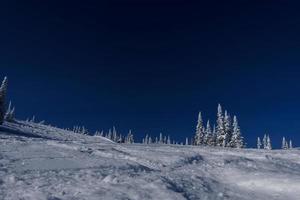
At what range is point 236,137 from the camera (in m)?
75.6

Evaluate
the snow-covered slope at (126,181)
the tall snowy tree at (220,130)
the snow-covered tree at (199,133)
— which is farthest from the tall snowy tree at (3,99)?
the snow-covered slope at (126,181)

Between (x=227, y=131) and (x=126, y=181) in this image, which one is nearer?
(x=126, y=181)

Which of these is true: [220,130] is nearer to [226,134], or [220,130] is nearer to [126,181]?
[226,134]

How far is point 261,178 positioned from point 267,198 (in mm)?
2782

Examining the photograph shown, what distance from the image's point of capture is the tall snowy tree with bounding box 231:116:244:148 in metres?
74.6

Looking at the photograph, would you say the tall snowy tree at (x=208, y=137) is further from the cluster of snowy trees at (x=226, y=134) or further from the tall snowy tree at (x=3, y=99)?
the tall snowy tree at (x=3, y=99)

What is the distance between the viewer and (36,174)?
11867 mm

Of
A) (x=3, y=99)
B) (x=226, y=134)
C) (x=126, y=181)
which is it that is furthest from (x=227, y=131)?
(x=126, y=181)

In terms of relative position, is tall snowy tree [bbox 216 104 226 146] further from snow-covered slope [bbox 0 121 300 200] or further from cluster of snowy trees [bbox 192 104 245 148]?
snow-covered slope [bbox 0 121 300 200]

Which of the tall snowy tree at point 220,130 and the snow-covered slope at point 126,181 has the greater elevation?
the tall snowy tree at point 220,130

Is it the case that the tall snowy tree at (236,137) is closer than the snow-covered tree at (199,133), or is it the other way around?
the tall snowy tree at (236,137)

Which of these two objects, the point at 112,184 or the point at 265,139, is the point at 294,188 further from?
the point at 265,139

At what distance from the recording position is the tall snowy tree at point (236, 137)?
74562mm

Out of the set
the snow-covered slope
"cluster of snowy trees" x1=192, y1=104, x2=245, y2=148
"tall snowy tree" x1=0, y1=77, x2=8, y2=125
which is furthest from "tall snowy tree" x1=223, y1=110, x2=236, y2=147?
the snow-covered slope
